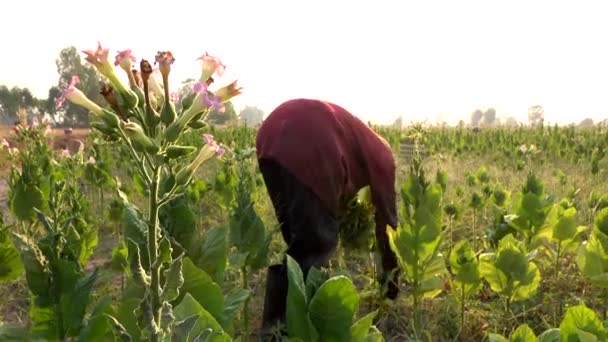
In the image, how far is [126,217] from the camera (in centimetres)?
179

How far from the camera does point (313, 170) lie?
274 cm

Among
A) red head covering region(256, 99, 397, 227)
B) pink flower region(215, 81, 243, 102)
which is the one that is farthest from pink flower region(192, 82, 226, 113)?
red head covering region(256, 99, 397, 227)

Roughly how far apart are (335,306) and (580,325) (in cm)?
73

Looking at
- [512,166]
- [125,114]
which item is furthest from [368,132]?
[512,166]

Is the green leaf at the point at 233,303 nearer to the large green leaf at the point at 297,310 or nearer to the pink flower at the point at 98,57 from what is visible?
the large green leaf at the point at 297,310

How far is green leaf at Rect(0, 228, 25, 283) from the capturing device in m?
2.39

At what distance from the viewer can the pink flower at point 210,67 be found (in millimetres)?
1366

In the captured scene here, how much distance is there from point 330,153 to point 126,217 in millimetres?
1193

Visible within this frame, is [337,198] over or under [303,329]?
over

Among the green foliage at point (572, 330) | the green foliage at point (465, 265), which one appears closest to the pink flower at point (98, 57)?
the green foliage at point (572, 330)

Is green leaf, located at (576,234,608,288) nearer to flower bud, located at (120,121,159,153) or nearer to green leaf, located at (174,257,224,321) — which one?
green leaf, located at (174,257,224,321)

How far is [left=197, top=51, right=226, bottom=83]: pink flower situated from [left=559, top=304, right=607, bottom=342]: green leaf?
1.23 meters

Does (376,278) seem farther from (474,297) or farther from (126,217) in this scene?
(126,217)

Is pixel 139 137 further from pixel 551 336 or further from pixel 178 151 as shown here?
pixel 551 336
